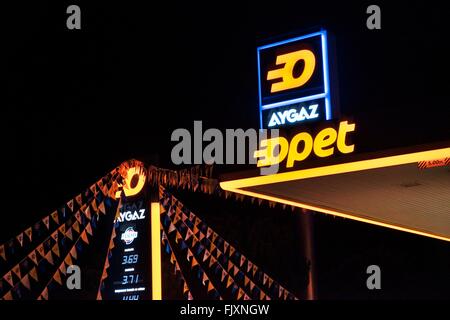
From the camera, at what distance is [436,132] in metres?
13.0

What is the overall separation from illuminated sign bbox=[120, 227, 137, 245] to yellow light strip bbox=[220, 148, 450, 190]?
9.72ft

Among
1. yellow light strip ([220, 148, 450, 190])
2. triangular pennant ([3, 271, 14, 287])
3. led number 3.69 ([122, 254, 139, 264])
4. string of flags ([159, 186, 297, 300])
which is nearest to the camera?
yellow light strip ([220, 148, 450, 190])

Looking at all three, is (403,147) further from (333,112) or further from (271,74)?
(271,74)

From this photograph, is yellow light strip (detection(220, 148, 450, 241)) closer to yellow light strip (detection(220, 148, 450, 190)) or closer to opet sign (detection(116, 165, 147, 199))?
yellow light strip (detection(220, 148, 450, 190))

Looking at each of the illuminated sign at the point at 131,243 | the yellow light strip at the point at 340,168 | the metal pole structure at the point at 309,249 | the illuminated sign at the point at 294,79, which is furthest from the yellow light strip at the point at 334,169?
the metal pole structure at the point at 309,249

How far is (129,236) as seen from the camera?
17.5 meters

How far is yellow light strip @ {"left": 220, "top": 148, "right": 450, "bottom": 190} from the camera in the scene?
1312cm

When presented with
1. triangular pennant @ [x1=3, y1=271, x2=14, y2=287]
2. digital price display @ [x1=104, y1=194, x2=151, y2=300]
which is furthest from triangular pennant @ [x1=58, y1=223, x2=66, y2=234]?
triangular pennant @ [x1=3, y1=271, x2=14, y2=287]

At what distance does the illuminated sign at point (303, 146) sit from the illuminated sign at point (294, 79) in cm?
59

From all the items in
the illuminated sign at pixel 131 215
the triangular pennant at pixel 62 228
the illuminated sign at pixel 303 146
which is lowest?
the triangular pennant at pixel 62 228

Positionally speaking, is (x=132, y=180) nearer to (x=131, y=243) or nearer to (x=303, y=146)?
(x=131, y=243)

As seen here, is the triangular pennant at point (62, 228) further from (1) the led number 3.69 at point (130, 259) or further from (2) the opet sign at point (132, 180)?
(2) the opet sign at point (132, 180)

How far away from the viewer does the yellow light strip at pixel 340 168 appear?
43.0ft
